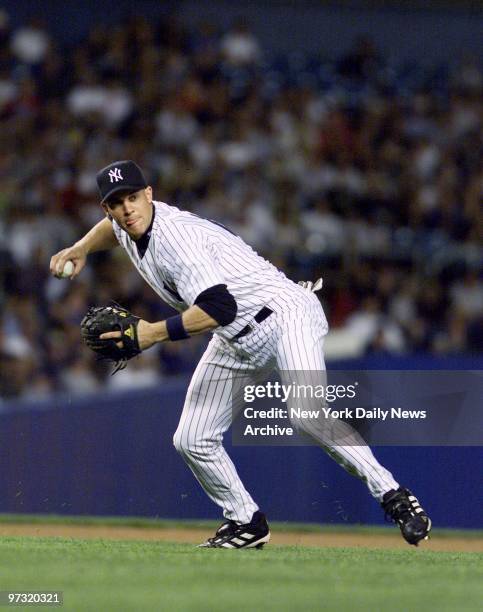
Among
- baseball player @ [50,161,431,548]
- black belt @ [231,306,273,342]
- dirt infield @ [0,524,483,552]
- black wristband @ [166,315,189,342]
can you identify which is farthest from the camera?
dirt infield @ [0,524,483,552]

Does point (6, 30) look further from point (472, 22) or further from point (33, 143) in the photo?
point (472, 22)

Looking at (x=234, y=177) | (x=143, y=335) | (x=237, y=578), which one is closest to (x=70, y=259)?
(x=143, y=335)

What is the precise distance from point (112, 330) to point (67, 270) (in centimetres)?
63

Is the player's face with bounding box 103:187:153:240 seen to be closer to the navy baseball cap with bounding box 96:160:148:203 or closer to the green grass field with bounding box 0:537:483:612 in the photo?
the navy baseball cap with bounding box 96:160:148:203

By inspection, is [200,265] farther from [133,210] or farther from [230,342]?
[230,342]

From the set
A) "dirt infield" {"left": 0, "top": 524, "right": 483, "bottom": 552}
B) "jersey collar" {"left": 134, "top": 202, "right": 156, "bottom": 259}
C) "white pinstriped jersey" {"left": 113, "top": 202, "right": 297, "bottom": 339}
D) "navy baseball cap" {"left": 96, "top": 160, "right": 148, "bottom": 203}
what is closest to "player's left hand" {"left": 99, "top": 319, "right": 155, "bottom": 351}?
"white pinstriped jersey" {"left": 113, "top": 202, "right": 297, "bottom": 339}

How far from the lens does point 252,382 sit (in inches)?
232

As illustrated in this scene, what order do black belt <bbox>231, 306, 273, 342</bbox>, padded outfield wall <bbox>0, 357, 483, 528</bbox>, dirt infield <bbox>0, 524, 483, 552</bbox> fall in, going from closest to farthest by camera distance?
1. black belt <bbox>231, 306, 273, 342</bbox>
2. dirt infield <bbox>0, 524, 483, 552</bbox>
3. padded outfield wall <bbox>0, 357, 483, 528</bbox>

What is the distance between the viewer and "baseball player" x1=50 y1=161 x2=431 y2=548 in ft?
17.4

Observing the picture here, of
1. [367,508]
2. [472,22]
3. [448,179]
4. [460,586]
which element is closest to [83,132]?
[448,179]

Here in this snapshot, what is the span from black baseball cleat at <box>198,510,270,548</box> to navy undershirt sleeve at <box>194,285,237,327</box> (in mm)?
1028

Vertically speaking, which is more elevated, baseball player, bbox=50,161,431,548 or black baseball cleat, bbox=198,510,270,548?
baseball player, bbox=50,161,431,548

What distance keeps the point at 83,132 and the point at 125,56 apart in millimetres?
1125

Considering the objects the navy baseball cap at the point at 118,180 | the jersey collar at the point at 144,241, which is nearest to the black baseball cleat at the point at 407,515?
the jersey collar at the point at 144,241
